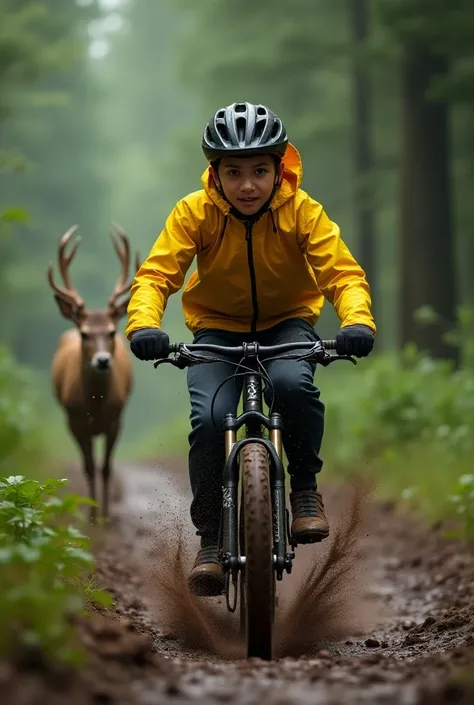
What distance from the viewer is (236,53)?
25.0m

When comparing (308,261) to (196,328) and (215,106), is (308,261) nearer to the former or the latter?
(196,328)

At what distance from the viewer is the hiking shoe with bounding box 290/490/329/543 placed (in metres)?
5.45

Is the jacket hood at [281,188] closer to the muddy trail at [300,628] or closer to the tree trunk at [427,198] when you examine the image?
the muddy trail at [300,628]

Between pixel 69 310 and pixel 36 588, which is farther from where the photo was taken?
pixel 69 310

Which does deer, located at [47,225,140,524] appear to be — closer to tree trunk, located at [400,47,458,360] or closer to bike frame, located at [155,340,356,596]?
bike frame, located at [155,340,356,596]

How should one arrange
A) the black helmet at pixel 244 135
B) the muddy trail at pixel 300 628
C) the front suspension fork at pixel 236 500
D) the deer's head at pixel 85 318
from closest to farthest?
the muddy trail at pixel 300 628
the front suspension fork at pixel 236 500
the black helmet at pixel 244 135
the deer's head at pixel 85 318

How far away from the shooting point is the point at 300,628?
5.84 meters

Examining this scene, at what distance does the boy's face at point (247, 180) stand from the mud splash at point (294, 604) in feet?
5.75

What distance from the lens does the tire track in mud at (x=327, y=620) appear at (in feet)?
12.1

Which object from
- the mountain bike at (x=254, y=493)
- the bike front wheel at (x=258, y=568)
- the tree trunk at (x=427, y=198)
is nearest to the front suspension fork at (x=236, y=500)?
the mountain bike at (x=254, y=493)

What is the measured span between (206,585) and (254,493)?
0.83m

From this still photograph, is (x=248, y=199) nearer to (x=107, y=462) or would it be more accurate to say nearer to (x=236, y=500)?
(x=236, y=500)

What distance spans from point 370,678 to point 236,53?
2264 cm

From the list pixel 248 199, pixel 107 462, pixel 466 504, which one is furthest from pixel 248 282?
pixel 107 462
